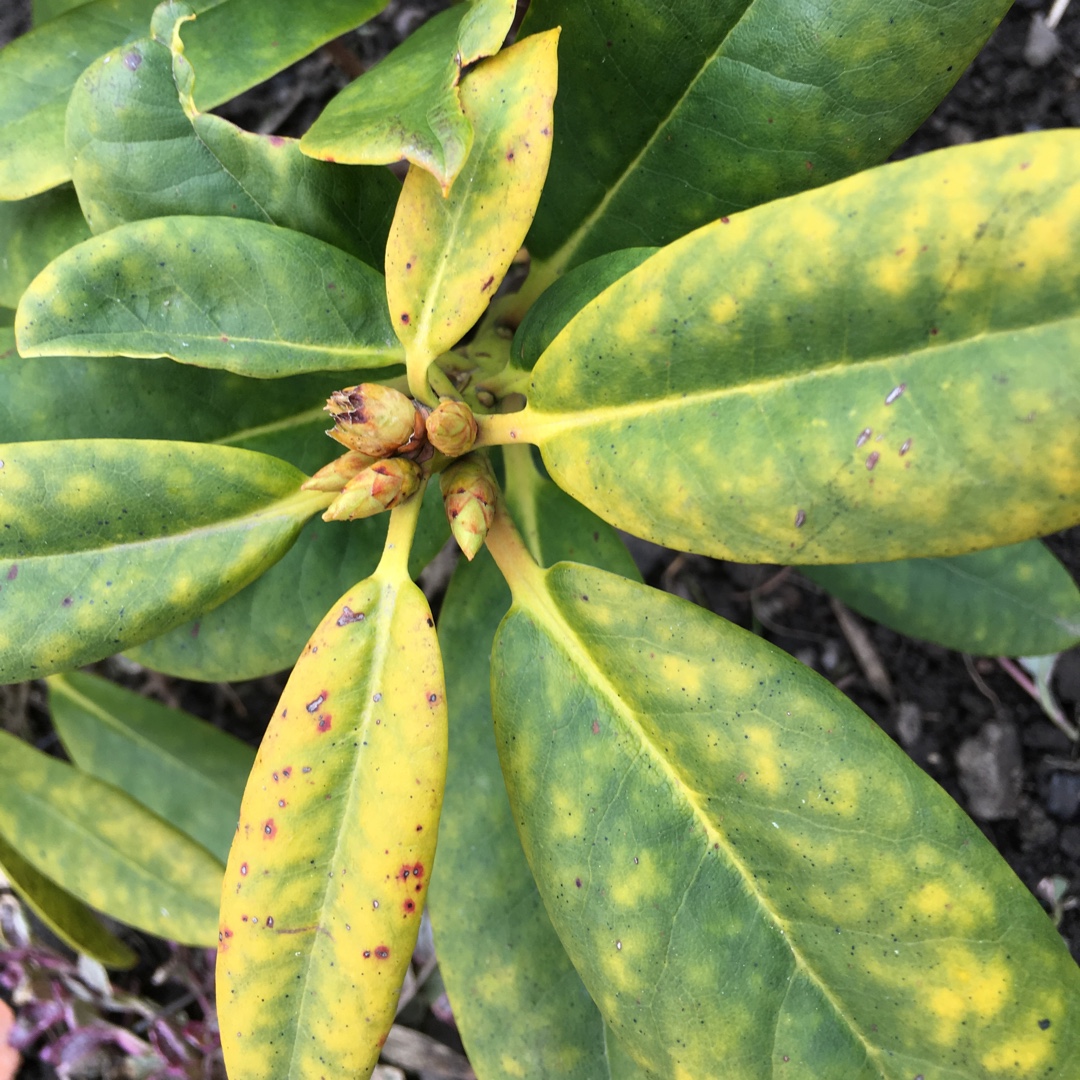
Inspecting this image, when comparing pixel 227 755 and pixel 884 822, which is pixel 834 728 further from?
pixel 227 755

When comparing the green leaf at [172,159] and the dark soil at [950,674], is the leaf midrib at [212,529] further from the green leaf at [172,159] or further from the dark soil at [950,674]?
the dark soil at [950,674]

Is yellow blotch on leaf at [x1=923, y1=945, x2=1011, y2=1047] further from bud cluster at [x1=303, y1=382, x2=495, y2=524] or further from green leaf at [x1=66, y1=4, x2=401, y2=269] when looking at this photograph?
green leaf at [x1=66, y1=4, x2=401, y2=269]

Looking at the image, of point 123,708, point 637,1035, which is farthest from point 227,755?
point 637,1035

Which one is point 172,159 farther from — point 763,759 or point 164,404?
point 763,759

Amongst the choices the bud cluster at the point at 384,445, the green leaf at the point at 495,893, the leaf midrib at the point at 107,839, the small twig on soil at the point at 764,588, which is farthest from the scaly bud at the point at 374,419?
the small twig on soil at the point at 764,588

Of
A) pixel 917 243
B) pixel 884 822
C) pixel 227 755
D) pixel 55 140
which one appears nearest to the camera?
pixel 917 243

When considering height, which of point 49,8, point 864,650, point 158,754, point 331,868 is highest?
point 49,8

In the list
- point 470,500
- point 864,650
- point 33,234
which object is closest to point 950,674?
point 864,650
